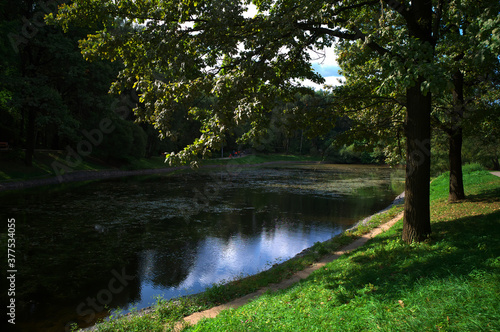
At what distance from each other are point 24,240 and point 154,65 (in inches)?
349

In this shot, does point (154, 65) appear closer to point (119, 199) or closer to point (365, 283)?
point (365, 283)

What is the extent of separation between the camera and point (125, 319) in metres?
5.93

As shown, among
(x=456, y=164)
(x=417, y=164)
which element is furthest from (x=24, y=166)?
(x=456, y=164)

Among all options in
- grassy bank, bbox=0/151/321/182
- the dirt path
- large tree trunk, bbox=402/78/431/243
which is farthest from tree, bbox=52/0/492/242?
grassy bank, bbox=0/151/321/182

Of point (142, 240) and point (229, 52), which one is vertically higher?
point (229, 52)

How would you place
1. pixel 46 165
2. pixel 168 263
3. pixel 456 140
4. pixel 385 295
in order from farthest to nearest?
pixel 46 165 < pixel 456 140 < pixel 168 263 < pixel 385 295

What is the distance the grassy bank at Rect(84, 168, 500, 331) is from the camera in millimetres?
4164

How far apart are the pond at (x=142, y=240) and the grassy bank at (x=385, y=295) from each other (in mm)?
1886

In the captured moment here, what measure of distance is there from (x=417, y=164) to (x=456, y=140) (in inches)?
262

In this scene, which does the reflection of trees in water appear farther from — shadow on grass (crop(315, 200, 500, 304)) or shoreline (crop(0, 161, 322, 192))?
shadow on grass (crop(315, 200, 500, 304))

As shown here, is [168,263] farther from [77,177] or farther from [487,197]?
[77,177]

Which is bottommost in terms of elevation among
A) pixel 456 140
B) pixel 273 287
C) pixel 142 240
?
pixel 142 240

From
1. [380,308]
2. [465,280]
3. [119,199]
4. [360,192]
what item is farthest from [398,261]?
[360,192]

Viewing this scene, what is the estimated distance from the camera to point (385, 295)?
498cm
